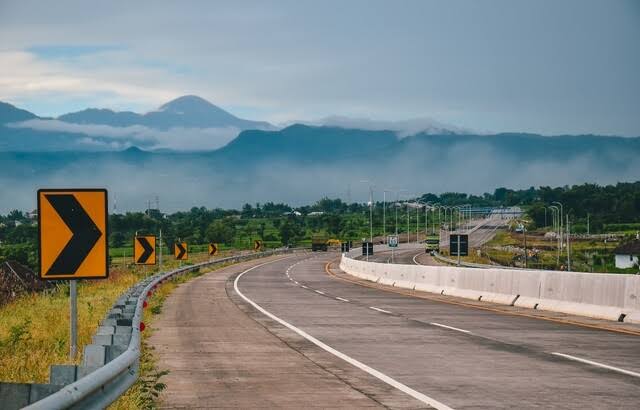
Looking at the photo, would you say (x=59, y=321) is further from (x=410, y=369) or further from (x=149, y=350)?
(x=410, y=369)

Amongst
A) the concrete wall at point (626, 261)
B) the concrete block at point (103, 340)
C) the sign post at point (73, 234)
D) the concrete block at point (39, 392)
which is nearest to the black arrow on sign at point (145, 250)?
the sign post at point (73, 234)

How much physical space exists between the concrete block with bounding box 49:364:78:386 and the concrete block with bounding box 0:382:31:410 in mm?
454

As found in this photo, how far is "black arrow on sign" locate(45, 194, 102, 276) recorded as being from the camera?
1160 centimetres

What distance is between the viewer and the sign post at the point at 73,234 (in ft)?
37.9

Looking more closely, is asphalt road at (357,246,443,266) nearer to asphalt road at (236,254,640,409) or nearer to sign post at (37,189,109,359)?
asphalt road at (236,254,640,409)

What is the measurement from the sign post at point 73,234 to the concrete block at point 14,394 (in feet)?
15.5

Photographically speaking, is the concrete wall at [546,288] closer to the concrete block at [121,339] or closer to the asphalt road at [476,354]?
the asphalt road at [476,354]

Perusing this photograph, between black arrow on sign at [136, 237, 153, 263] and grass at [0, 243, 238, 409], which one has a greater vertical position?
black arrow on sign at [136, 237, 153, 263]

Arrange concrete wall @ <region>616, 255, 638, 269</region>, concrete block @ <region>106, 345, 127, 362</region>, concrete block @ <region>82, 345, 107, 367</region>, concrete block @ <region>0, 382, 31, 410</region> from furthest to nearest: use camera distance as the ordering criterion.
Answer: concrete wall @ <region>616, 255, 638, 269</region> < concrete block @ <region>106, 345, 127, 362</region> < concrete block @ <region>82, 345, 107, 367</region> < concrete block @ <region>0, 382, 31, 410</region>

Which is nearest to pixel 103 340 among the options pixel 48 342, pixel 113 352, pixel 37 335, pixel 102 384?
pixel 113 352

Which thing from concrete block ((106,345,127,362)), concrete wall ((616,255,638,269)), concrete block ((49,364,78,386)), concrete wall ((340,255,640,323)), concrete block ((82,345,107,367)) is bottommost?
concrete wall ((616,255,638,269))

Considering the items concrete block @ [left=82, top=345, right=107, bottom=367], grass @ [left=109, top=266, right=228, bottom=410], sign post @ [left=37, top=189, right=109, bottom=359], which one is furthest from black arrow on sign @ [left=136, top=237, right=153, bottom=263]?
concrete block @ [left=82, top=345, right=107, bottom=367]

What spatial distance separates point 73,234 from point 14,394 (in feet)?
16.2

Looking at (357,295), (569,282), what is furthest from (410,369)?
(357,295)
